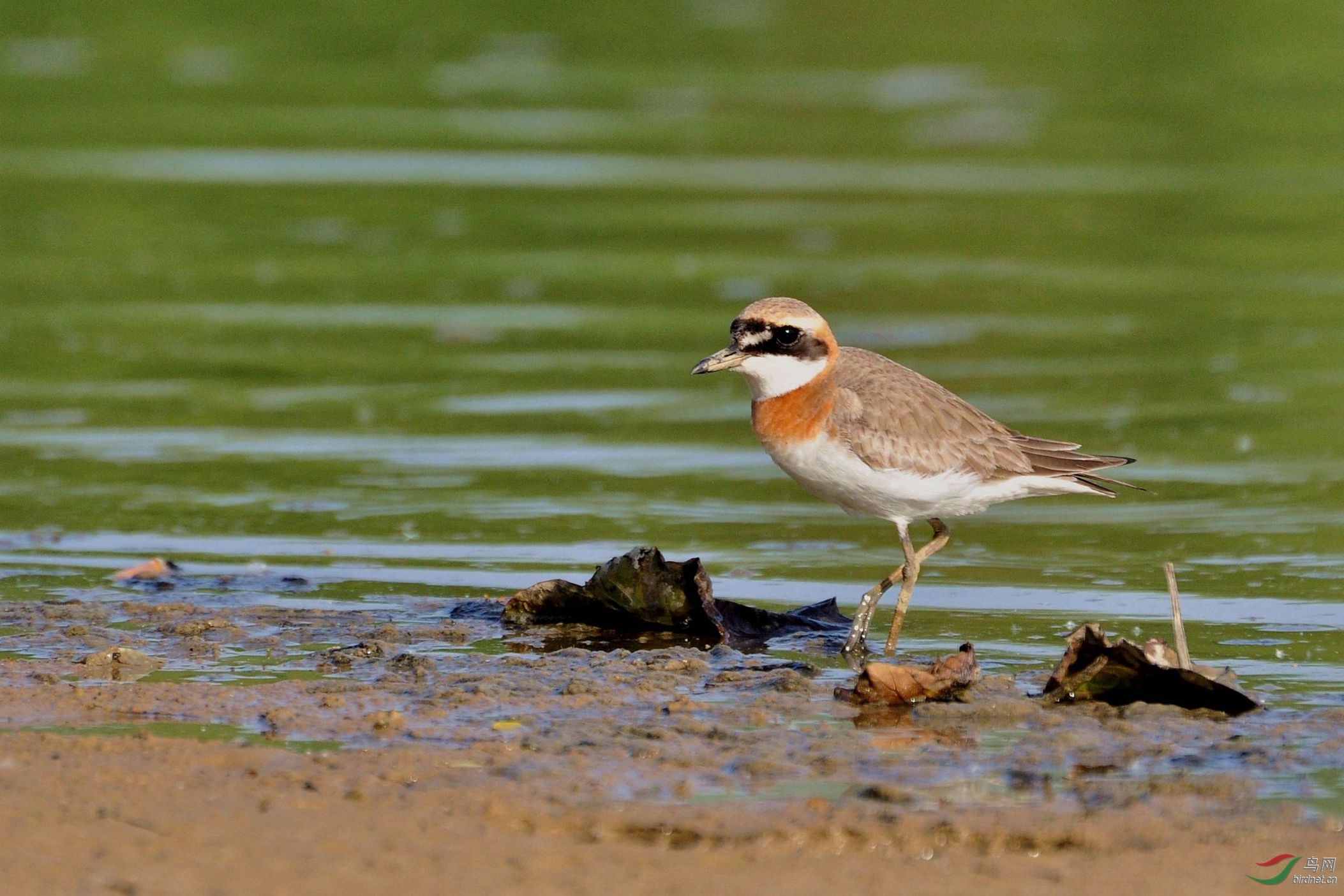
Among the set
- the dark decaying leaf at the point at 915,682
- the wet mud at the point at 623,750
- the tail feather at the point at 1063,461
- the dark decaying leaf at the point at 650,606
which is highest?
the tail feather at the point at 1063,461

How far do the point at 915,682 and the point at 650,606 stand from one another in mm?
1617

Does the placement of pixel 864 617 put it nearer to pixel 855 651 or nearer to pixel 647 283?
pixel 855 651

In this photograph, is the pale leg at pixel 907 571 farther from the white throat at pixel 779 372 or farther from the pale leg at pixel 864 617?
the white throat at pixel 779 372

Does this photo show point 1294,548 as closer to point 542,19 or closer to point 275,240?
point 275,240

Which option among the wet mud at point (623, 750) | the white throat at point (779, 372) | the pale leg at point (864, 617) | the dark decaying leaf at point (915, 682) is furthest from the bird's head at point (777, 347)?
the dark decaying leaf at point (915, 682)

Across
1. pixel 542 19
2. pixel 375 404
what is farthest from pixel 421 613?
pixel 542 19

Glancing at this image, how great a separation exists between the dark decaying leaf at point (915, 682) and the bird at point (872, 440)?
1094 mm

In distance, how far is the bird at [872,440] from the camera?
8266 mm

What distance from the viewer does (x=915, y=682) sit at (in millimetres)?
6910

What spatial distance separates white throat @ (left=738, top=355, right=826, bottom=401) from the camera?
845 cm

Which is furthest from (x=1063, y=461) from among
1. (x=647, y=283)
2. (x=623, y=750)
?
(x=647, y=283)

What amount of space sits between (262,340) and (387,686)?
857cm

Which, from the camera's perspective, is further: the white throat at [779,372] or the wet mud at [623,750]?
the white throat at [779,372]

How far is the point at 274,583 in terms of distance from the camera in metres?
9.02
